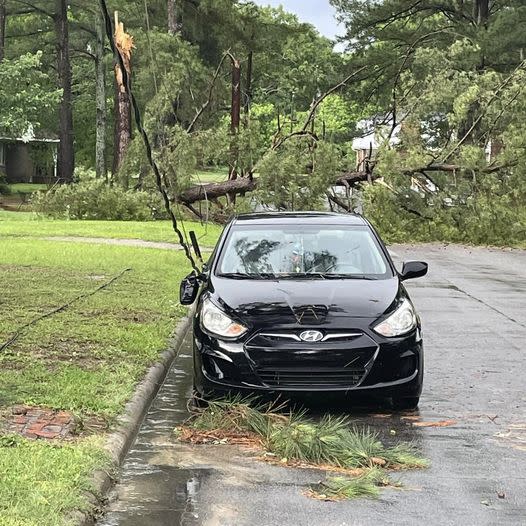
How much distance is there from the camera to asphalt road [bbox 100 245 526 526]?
15.5 feet

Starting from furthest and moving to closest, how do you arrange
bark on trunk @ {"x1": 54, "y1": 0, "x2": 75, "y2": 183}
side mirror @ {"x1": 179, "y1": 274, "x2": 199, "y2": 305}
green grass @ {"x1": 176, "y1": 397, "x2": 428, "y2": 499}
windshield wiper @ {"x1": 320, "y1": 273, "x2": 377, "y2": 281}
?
bark on trunk @ {"x1": 54, "y1": 0, "x2": 75, "y2": 183}
side mirror @ {"x1": 179, "y1": 274, "x2": 199, "y2": 305}
windshield wiper @ {"x1": 320, "y1": 273, "x2": 377, "y2": 281}
green grass @ {"x1": 176, "y1": 397, "x2": 428, "y2": 499}

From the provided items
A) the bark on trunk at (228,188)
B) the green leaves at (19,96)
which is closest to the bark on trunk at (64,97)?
the green leaves at (19,96)

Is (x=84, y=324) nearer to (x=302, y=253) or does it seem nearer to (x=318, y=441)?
(x=302, y=253)

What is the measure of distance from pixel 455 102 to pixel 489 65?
1268cm

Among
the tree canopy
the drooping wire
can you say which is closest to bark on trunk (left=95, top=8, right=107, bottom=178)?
the tree canopy

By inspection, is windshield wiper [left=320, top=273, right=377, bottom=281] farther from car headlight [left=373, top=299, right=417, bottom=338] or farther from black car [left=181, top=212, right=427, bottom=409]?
car headlight [left=373, top=299, right=417, bottom=338]

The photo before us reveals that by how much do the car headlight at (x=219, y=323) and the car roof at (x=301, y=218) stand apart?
5.68ft

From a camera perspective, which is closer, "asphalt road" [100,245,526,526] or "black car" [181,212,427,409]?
"asphalt road" [100,245,526,526]

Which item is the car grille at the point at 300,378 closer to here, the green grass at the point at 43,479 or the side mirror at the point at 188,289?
the green grass at the point at 43,479

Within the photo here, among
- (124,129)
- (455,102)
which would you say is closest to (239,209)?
(455,102)

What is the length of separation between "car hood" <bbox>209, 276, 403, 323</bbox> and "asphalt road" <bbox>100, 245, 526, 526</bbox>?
854 millimetres

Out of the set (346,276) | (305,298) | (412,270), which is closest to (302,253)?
(346,276)

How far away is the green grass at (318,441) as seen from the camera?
5.25 meters

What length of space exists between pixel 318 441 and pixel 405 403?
4.84 ft
